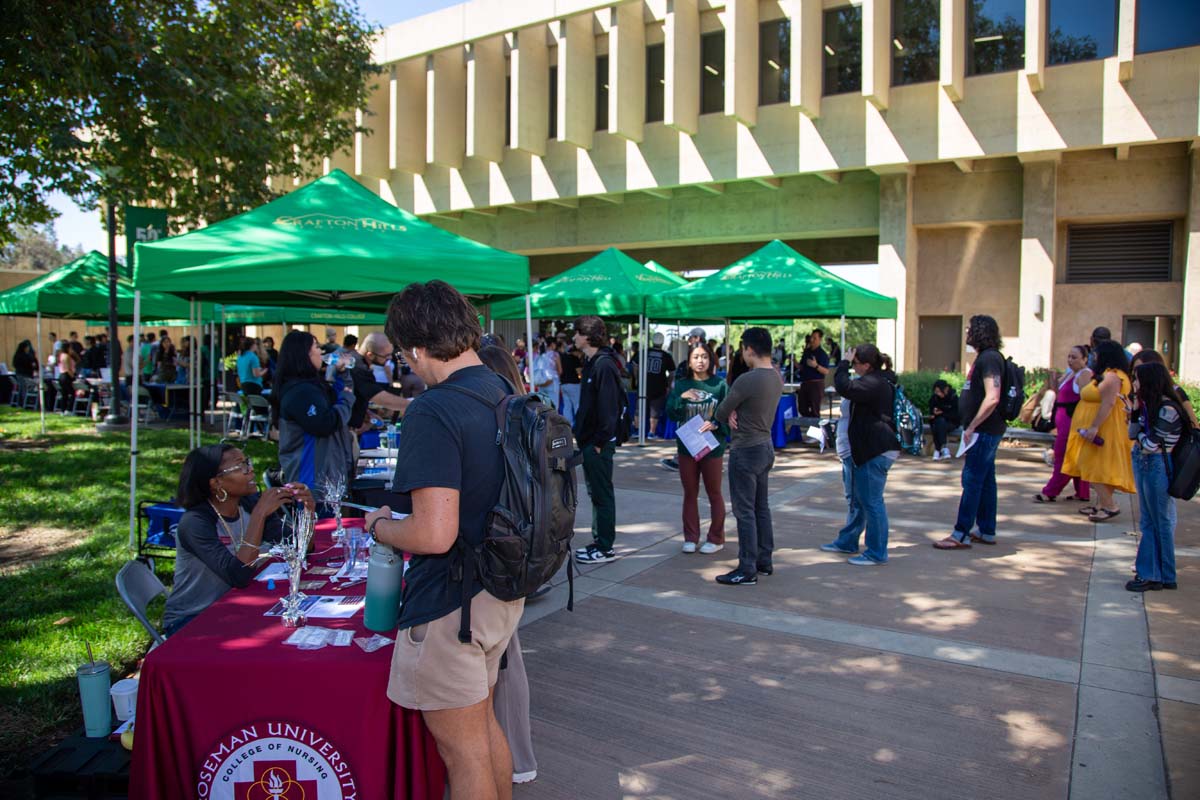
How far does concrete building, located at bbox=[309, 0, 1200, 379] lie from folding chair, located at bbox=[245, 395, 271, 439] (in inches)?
325

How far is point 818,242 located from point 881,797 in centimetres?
2007

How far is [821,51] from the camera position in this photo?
57.0 ft

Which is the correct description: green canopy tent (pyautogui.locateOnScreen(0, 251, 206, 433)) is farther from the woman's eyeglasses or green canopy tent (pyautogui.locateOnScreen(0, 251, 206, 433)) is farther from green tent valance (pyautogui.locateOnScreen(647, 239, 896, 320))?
the woman's eyeglasses

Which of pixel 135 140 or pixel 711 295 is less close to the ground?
pixel 135 140

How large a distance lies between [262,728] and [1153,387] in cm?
583

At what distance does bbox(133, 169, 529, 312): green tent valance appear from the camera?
18.3 feet

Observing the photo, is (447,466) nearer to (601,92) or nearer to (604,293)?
(604,293)

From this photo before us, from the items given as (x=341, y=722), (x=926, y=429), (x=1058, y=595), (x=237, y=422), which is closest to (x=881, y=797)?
(x=341, y=722)

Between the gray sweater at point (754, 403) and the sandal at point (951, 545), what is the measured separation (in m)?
2.11

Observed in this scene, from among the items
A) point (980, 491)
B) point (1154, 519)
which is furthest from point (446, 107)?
point (1154, 519)

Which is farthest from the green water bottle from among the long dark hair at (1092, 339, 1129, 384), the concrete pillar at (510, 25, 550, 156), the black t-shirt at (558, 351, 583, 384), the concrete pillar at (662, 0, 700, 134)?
the concrete pillar at (510, 25, 550, 156)

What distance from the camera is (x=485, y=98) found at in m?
21.2

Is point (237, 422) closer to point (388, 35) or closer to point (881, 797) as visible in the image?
point (388, 35)

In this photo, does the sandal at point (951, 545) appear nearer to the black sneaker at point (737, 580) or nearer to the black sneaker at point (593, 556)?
the black sneaker at point (737, 580)
